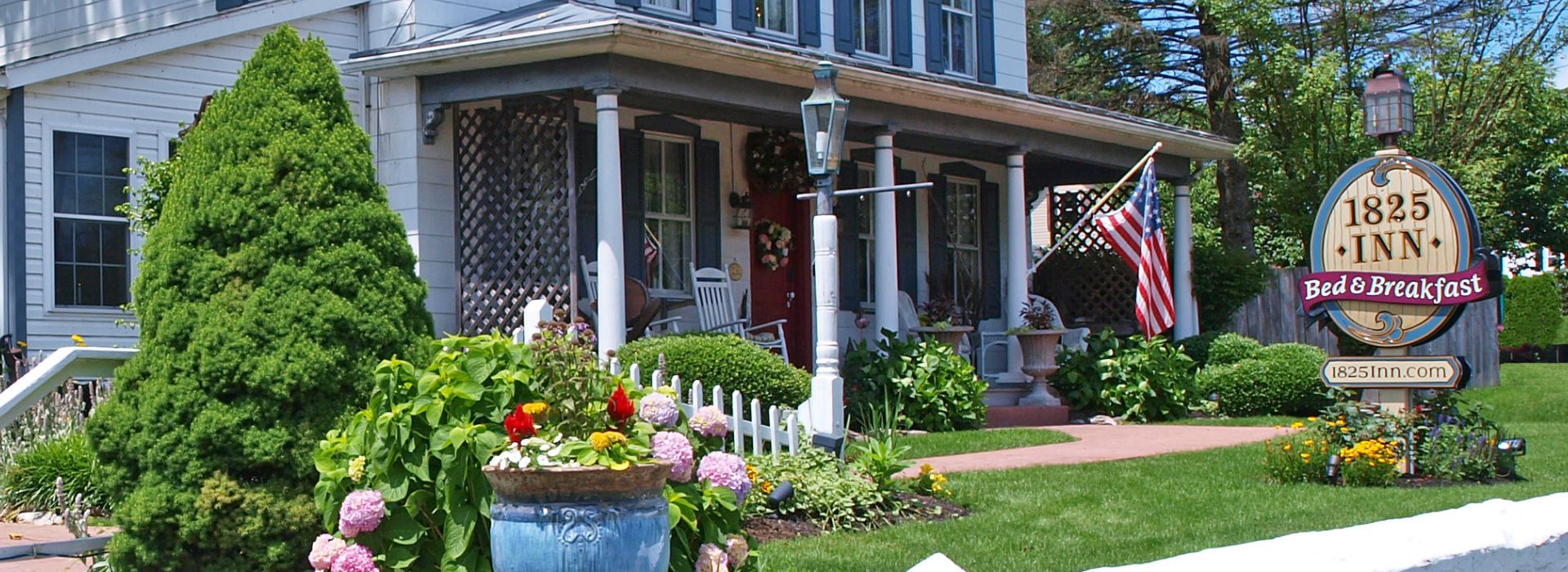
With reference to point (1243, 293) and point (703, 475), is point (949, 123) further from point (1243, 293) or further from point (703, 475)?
point (703, 475)

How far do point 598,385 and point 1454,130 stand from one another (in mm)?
20469

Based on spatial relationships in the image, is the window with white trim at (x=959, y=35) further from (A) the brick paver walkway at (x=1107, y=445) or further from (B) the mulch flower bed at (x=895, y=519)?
(B) the mulch flower bed at (x=895, y=519)

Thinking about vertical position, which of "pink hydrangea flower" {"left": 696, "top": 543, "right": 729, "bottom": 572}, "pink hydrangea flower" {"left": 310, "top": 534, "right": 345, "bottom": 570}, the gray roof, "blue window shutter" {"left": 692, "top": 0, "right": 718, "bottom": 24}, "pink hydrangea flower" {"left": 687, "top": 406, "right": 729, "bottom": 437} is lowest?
"pink hydrangea flower" {"left": 696, "top": 543, "right": 729, "bottom": 572}

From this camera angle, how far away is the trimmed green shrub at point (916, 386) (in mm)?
13461

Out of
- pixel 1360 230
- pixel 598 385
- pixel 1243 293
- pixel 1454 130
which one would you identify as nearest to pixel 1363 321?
pixel 1360 230

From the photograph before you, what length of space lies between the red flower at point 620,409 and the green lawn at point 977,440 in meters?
6.17

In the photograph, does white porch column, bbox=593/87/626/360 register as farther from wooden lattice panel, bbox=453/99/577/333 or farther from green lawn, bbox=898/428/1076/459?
green lawn, bbox=898/428/1076/459

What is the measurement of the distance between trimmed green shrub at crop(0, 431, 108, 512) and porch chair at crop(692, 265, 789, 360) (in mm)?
6206

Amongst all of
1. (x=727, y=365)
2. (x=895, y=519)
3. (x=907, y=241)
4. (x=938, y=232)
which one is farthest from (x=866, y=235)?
(x=895, y=519)

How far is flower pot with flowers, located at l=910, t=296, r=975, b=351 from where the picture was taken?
577 inches

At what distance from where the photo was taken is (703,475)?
204 inches

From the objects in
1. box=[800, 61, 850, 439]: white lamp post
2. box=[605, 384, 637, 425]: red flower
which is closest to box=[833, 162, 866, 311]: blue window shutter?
A: box=[800, 61, 850, 439]: white lamp post

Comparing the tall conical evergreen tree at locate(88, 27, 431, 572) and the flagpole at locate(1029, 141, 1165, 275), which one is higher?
the flagpole at locate(1029, 141, 1165, 275)

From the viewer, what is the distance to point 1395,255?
33.7 feet
